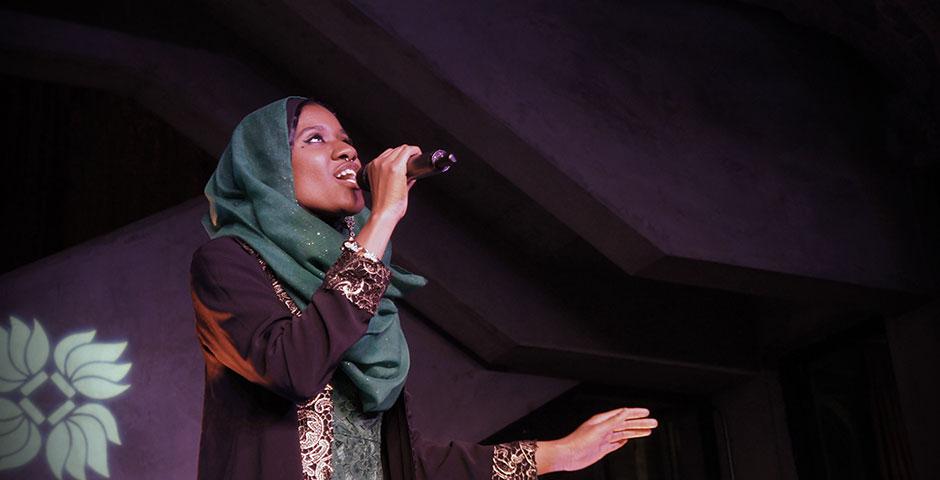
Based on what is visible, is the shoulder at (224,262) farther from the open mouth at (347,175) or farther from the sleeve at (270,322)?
the open mouth at (347,175)

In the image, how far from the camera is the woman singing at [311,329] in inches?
56.1

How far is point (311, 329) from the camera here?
1.40 meters

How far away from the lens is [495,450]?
1.79 metres

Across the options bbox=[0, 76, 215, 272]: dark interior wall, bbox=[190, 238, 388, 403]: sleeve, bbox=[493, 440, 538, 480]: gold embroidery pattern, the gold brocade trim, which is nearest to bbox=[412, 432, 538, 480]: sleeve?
bbox=[493, 440, 538, 480]: gold embroidery pattern

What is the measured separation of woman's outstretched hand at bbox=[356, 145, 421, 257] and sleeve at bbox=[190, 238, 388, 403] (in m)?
0.05

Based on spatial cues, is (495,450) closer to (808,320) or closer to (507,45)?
(507,45)

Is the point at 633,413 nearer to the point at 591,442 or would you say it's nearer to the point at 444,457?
the point at 591,442

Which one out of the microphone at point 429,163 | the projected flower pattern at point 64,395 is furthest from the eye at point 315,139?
the projected flower pattern at point 64,395

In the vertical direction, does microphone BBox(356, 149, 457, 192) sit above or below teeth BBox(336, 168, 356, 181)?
below

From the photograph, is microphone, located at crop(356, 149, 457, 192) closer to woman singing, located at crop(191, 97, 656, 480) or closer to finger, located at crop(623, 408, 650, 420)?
woman singing, located at crop(191, 97, 656, 480)

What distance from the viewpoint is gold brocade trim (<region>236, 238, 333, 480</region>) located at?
58.6 inches

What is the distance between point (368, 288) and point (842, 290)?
2673 mm

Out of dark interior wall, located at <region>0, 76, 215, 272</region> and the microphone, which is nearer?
the microphone

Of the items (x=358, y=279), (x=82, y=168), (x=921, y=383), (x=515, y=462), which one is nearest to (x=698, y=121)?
(x=921, y=383)
